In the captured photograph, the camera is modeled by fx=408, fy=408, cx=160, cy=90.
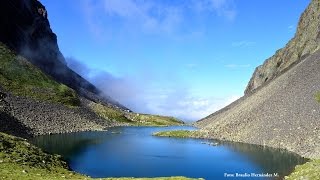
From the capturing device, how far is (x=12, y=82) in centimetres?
18200

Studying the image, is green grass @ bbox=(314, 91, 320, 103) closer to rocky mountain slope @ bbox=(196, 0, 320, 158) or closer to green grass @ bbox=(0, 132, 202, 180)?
rocky mountain slope @ bbox=(196, 0, 320, 158)

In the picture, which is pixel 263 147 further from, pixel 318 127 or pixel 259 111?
pixel 259 111

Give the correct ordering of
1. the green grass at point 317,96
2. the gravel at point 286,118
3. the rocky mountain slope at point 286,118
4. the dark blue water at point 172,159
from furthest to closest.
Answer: the green grass at point 317,96
the rocky mountain slope at point 286,118
the gravel at point 286,118
the dark blue water at point 172,159

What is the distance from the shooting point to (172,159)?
295 feet

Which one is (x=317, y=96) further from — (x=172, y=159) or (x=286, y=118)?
(x=172, y=159)

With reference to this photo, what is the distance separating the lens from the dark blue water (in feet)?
238

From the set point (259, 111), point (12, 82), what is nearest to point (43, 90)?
point (12, 82)

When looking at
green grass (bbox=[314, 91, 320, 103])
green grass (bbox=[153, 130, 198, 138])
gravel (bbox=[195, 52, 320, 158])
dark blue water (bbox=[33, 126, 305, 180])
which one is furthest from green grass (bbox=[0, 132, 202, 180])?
green grass (bbox=[153, 130, 198, 138])

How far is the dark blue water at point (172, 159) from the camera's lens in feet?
238

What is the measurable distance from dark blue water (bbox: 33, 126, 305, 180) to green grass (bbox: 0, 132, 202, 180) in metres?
9.08

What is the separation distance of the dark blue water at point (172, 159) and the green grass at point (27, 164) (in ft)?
29.8

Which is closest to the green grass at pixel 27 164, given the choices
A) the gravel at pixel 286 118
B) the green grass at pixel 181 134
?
the gravel at pixel 286 118

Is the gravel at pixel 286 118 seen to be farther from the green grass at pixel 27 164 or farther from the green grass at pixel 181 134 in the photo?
the green grass at pixel 27 164

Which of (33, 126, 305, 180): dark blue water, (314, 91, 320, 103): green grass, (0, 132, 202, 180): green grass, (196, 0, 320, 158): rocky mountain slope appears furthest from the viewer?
(314, 91, 320, 103): green grass
